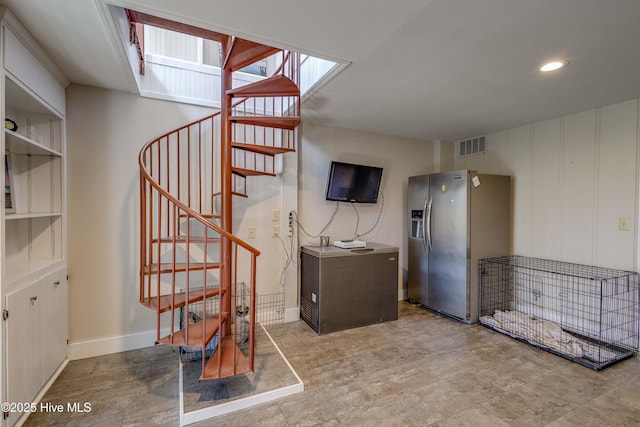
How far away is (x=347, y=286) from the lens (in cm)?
309

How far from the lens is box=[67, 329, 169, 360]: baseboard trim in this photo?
246cm

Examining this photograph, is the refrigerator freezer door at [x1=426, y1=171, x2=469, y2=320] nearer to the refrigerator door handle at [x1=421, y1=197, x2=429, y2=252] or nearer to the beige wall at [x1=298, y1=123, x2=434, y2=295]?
the refrigerator door handle at [x1=421, y1=197, x2=429, y2=252]

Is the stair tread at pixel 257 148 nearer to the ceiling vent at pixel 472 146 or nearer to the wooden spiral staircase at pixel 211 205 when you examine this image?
the wooden spiral staircase at pixel 211 205

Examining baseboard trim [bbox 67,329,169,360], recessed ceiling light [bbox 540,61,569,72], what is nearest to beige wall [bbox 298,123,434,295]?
baseboard trim [bbox 67,329,169,360]

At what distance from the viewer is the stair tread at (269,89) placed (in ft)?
7.07

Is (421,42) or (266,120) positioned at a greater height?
(421,42)

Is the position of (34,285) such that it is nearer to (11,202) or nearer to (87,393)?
(11,202)

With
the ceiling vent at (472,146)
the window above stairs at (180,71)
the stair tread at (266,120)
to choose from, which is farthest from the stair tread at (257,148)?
the ceiling vent at (472,146)

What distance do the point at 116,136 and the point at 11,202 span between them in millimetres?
891

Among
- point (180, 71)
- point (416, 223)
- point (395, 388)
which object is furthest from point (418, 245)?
point (180, 71)

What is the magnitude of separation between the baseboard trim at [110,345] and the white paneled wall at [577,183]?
163 inches

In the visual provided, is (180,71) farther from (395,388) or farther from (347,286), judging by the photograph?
(395,388)

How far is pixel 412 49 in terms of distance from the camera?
6.17 feet

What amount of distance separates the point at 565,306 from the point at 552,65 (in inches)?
95.3
